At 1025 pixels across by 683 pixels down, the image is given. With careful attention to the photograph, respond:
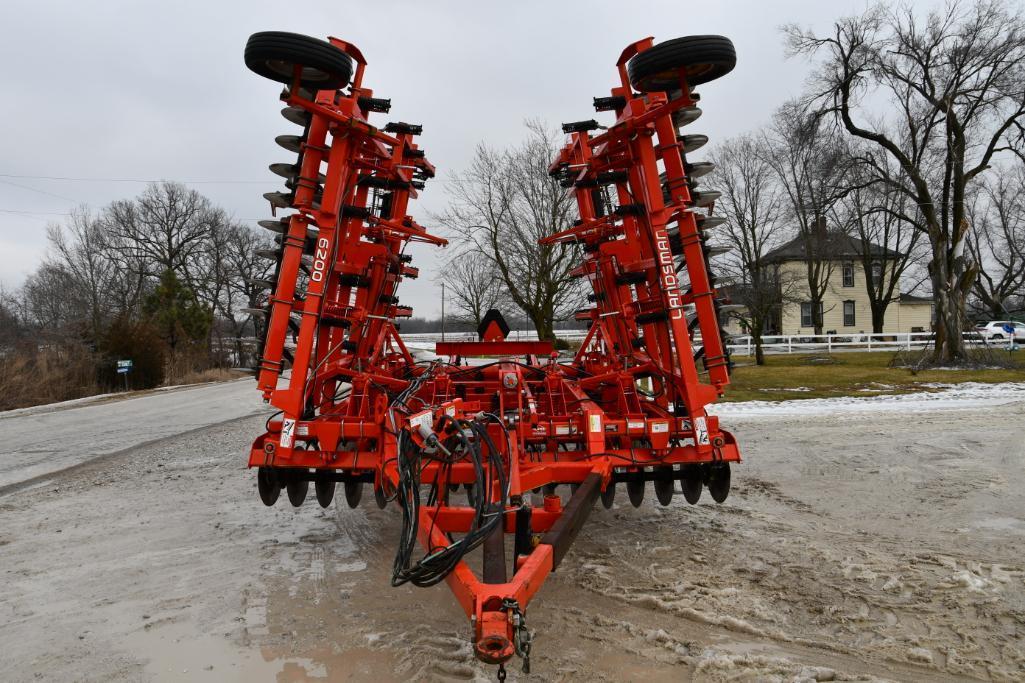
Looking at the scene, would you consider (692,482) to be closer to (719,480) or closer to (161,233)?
(719,480)

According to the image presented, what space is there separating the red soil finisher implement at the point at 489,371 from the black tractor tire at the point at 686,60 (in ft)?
0.03

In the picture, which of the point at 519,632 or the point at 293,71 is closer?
the point at 519,632

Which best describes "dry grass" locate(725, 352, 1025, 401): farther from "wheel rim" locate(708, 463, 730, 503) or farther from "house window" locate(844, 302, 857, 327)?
"house window" locate(844, 302, 857, 327)

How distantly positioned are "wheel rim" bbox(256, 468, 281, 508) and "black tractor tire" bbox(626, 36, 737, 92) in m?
4.15

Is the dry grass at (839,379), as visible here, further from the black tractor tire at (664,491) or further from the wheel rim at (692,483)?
the wheel rim at (692,483)

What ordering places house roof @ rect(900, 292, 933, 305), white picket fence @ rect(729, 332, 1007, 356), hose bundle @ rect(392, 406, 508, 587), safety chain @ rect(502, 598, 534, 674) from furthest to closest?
house roof @ rect(900, 292, 933, 305) → white picket fence @ rect(729, 332, 1007, 356) → hose bundle @ rect(392, 406, 508, 587) → safety chain @ rect(502, 598, 534, 674)

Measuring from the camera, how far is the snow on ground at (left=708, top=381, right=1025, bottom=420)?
11847 mm

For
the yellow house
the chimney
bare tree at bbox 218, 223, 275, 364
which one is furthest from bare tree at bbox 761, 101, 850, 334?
bare tree at bbox 218, 223, 275, 364

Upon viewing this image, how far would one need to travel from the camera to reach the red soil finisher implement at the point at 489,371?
3.37 metres

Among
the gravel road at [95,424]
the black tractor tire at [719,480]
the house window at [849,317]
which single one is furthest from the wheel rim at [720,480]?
the house window at [849,317]

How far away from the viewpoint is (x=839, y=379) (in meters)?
17.2

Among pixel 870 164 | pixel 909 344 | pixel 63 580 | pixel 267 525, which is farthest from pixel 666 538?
pixel 909 344

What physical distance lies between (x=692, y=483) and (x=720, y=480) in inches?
8.4

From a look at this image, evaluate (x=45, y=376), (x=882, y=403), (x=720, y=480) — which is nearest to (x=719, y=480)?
(x=720, y=480)
